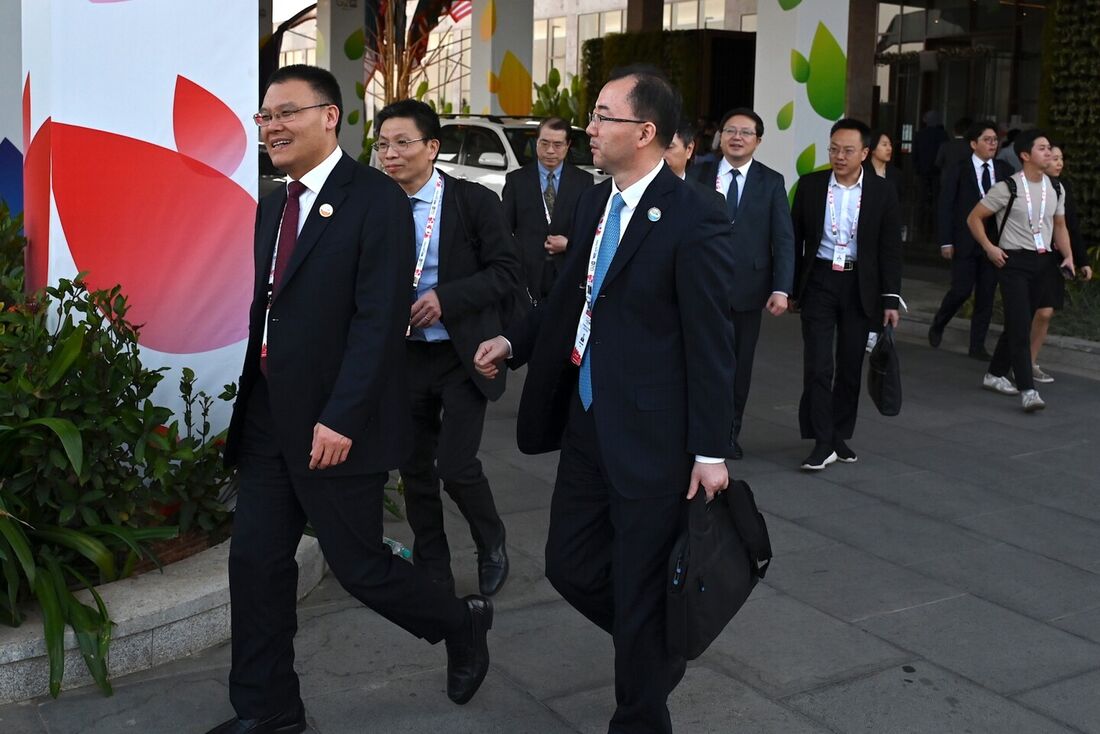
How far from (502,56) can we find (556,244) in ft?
51.9

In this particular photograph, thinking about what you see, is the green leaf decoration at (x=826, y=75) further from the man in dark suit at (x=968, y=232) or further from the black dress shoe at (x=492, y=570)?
the black dress shoe at (x=492, y=570)

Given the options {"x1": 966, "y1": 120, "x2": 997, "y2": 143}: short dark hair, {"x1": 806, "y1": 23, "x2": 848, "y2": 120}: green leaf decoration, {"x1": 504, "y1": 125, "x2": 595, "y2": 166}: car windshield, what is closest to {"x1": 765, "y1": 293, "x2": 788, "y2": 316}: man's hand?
{"x1": 966, "y1": 120, "x2": 997, "y2": 143}: short dark hair

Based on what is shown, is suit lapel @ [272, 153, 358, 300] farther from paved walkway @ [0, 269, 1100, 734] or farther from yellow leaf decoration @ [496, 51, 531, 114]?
yellow leaf decoration @ [496, 51, 531, 114]

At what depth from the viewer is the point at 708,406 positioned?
11.7 ft

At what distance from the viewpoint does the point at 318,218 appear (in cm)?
371

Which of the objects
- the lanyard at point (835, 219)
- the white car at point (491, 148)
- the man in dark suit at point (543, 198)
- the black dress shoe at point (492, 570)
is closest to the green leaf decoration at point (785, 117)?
the white car at point (491, 148)

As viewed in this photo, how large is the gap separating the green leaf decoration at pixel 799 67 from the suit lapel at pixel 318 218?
10.5 m

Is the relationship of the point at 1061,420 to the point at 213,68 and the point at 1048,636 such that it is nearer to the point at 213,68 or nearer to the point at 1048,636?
the point at 1048,636

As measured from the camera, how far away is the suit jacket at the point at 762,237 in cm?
712

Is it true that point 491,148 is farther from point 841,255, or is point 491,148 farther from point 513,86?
point 841,255

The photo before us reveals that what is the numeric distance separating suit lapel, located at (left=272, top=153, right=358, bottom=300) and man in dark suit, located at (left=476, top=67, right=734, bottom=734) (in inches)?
26.2

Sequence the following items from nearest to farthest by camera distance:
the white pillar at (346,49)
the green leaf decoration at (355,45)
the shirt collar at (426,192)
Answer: the shirt collar at (426,192) < the white pillar at (346,49) < the green leaf decoration at (355,45)

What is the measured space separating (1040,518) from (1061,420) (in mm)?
2463

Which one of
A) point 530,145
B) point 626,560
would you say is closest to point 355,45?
point 530,145
